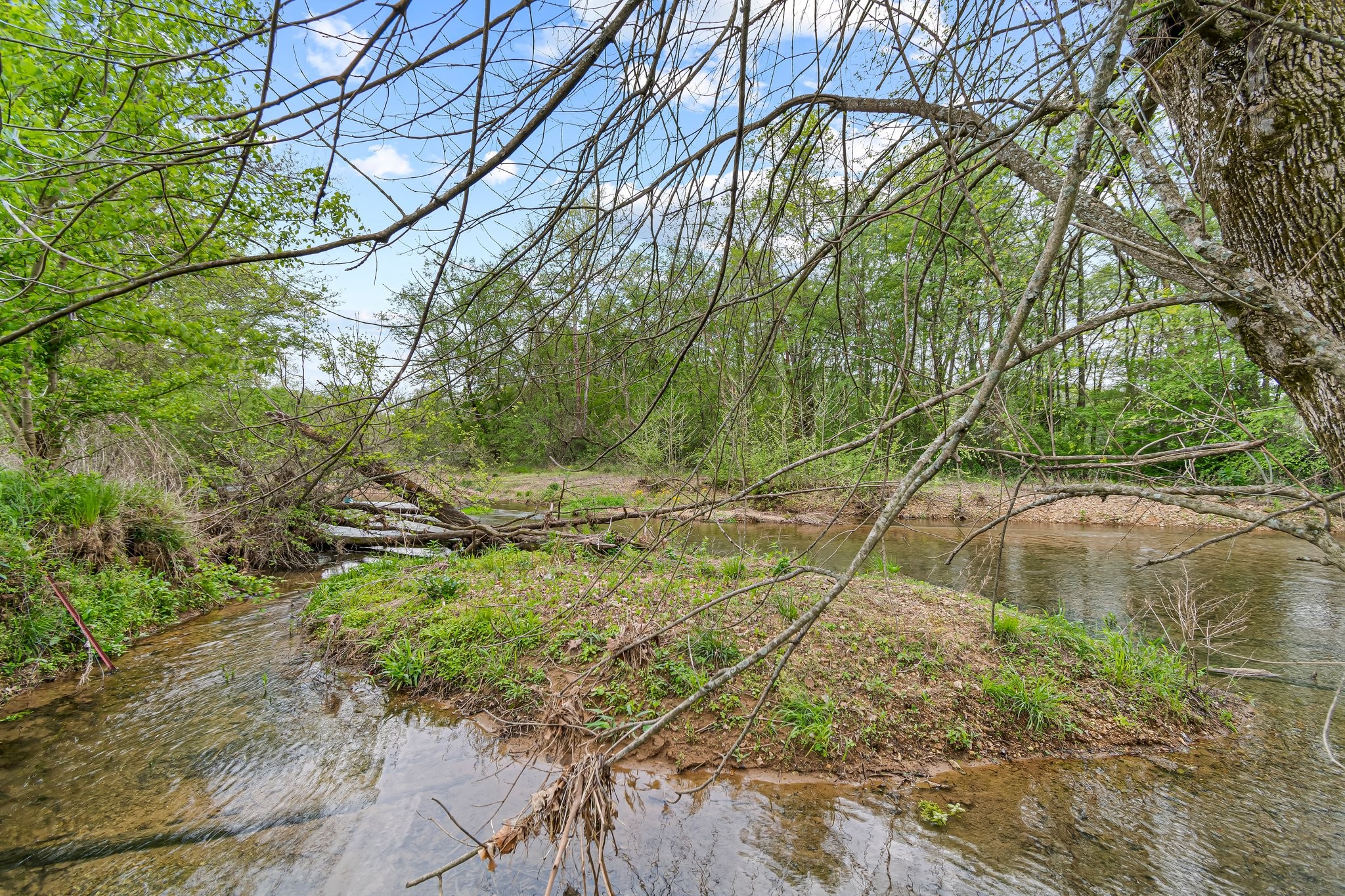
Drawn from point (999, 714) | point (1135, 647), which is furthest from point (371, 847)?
point (1135, 647)

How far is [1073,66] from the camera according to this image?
1.10 meters

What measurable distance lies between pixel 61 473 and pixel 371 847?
561 centimetres

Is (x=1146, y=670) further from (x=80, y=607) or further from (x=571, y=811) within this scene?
(x=80, y=607)

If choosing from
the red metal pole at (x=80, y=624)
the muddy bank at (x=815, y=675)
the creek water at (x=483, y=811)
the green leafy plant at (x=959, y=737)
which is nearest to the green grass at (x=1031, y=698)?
the muddy bank at (x=815, y=675)

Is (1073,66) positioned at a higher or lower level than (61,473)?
higher

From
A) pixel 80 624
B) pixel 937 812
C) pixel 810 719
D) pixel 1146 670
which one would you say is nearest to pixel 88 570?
pixel 80 624

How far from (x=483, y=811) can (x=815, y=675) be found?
258cm

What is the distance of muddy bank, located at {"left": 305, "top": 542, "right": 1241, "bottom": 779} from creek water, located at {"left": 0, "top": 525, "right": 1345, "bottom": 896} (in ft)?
0.72

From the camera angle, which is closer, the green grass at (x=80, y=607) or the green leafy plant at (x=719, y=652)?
the green leafy plant at (x=719, y=652)

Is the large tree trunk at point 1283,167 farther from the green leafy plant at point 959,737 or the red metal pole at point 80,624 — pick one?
the red metal pole at point 80,624

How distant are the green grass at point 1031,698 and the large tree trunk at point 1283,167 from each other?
328 cm

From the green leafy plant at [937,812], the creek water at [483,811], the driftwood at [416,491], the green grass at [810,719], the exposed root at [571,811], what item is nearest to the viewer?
the exposed root at [571,811]

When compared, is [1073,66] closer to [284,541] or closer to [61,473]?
[61,473]

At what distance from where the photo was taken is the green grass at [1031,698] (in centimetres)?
414
